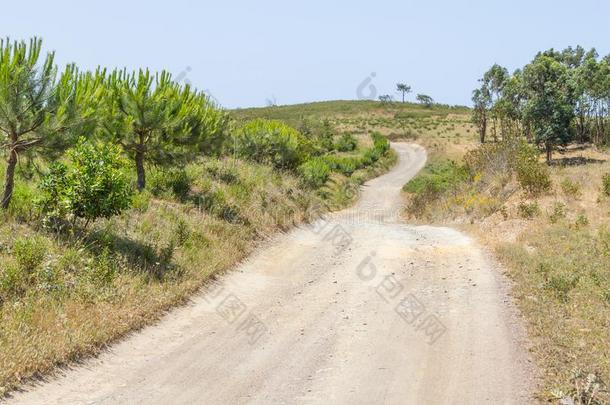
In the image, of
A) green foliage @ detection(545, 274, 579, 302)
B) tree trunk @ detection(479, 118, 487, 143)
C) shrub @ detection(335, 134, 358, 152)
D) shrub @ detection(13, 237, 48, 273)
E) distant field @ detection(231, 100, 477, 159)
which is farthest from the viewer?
tree trunk @ detection(479, 118, 487, 143)

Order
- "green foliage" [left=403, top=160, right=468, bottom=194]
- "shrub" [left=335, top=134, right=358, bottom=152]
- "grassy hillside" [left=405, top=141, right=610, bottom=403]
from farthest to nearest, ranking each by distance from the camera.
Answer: "shrub" [left=335, top=134, right=358, bottom=152] < "green foliage" [left=403, top=160, right=468, bottom=194] < "grassy hillside" [left=405, top=141, right=610, bottom=403]

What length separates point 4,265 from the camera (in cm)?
820

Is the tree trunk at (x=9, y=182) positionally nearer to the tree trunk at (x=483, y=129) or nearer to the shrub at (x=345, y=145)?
the shrub at (x=345, y=145)

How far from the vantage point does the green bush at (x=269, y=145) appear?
26.9 meters

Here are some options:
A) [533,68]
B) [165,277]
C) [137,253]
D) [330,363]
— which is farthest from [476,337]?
[533,68]

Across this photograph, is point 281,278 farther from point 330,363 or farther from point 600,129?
point 600,129

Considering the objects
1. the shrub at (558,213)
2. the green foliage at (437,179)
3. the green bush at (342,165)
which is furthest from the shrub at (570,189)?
the green bush at (342,165)

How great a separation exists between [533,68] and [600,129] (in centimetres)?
1540

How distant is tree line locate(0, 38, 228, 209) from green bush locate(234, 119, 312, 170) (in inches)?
401

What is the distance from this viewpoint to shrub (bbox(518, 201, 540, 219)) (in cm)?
1756

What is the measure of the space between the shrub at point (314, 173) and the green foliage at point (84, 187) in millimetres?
20929

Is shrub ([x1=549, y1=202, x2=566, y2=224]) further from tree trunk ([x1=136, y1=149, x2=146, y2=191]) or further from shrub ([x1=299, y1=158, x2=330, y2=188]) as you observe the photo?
shrub ([x1=299, y1=158, x2=330, y2=188])

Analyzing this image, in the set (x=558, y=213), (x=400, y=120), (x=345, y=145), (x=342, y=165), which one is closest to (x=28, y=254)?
(x=558, y=213)

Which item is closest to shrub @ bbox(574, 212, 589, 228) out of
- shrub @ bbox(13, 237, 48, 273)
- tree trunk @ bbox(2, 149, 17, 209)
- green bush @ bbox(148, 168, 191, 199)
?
green bush @ bbox(148, 168, 191, 199)
